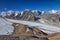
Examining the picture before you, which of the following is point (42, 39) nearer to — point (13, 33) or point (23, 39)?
point (23, 39)

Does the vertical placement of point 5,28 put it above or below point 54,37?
above

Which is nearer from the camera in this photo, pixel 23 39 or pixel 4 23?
pixel 23 39

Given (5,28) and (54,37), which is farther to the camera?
(5,28)

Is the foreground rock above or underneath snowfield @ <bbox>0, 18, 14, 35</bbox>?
underneath

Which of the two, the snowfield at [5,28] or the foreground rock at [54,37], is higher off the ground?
the snowfield at [5,28]

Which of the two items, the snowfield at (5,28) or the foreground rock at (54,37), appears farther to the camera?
the snowfield at (5,28)

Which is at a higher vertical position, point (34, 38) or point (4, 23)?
point (4, 23)

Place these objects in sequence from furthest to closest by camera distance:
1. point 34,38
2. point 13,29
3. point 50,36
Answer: point 13,29, point 50,36, point 34,38

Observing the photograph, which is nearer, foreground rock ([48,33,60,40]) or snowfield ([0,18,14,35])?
foreground rock ([48,33,60,40])

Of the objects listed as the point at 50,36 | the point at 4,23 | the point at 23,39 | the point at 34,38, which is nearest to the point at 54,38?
the point at 50,36

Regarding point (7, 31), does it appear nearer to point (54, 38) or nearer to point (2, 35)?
point (2, 35)

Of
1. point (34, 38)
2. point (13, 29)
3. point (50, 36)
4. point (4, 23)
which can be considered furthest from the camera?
point (4, 23)
